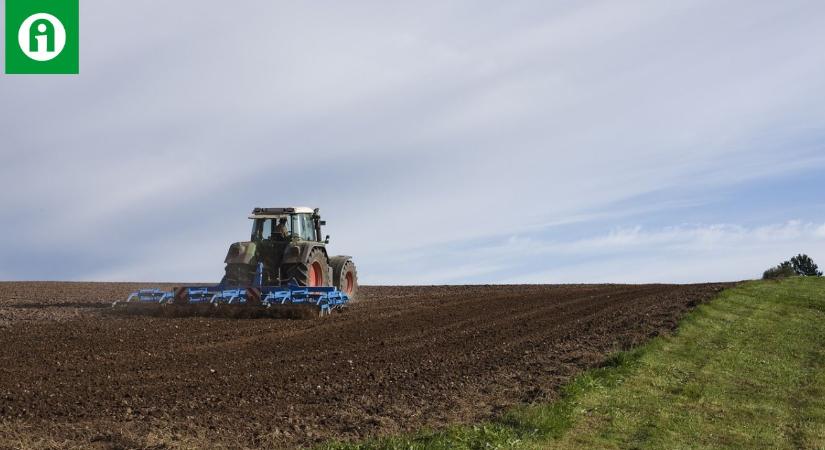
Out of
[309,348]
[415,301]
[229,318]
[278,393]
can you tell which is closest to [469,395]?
[278,393]

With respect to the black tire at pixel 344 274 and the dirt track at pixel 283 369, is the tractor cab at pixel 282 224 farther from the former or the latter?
the dirt track at pixel 283 369

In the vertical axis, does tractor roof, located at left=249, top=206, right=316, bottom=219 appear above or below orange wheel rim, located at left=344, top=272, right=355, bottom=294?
above

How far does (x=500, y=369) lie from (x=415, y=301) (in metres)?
12.8

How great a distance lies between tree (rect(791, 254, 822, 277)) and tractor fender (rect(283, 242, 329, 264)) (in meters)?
26.7

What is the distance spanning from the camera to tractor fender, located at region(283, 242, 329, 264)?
20531mm

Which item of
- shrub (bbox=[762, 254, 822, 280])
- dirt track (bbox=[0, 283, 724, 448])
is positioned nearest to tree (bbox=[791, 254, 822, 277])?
shrub (bbox=[762, 254, 822, 280])

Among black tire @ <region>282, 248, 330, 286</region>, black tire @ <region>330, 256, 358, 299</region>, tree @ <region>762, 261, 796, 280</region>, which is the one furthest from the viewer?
tree @ <region>762, 261, 796, 280</region>

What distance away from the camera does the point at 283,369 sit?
11750mm

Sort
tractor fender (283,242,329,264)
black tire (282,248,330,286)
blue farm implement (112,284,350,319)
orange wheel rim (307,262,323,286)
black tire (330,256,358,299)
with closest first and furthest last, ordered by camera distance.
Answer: blue farm implement (112,284,350,319) → tractor fender (283,242,329,264) → black tire (282,248,330,286) → orange wheel rim (307,262,323,286) → black tire (330,256,358,299)

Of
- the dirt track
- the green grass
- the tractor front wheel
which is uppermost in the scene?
the tractor front wheel

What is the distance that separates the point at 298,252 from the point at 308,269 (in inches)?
20.5

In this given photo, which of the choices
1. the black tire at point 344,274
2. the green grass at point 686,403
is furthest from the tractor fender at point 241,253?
the green grass at point 686,403

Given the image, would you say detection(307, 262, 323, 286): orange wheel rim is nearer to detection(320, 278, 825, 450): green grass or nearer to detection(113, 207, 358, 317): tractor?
detection(113, 207, 358, 317): tractor

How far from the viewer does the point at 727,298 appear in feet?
73.3
